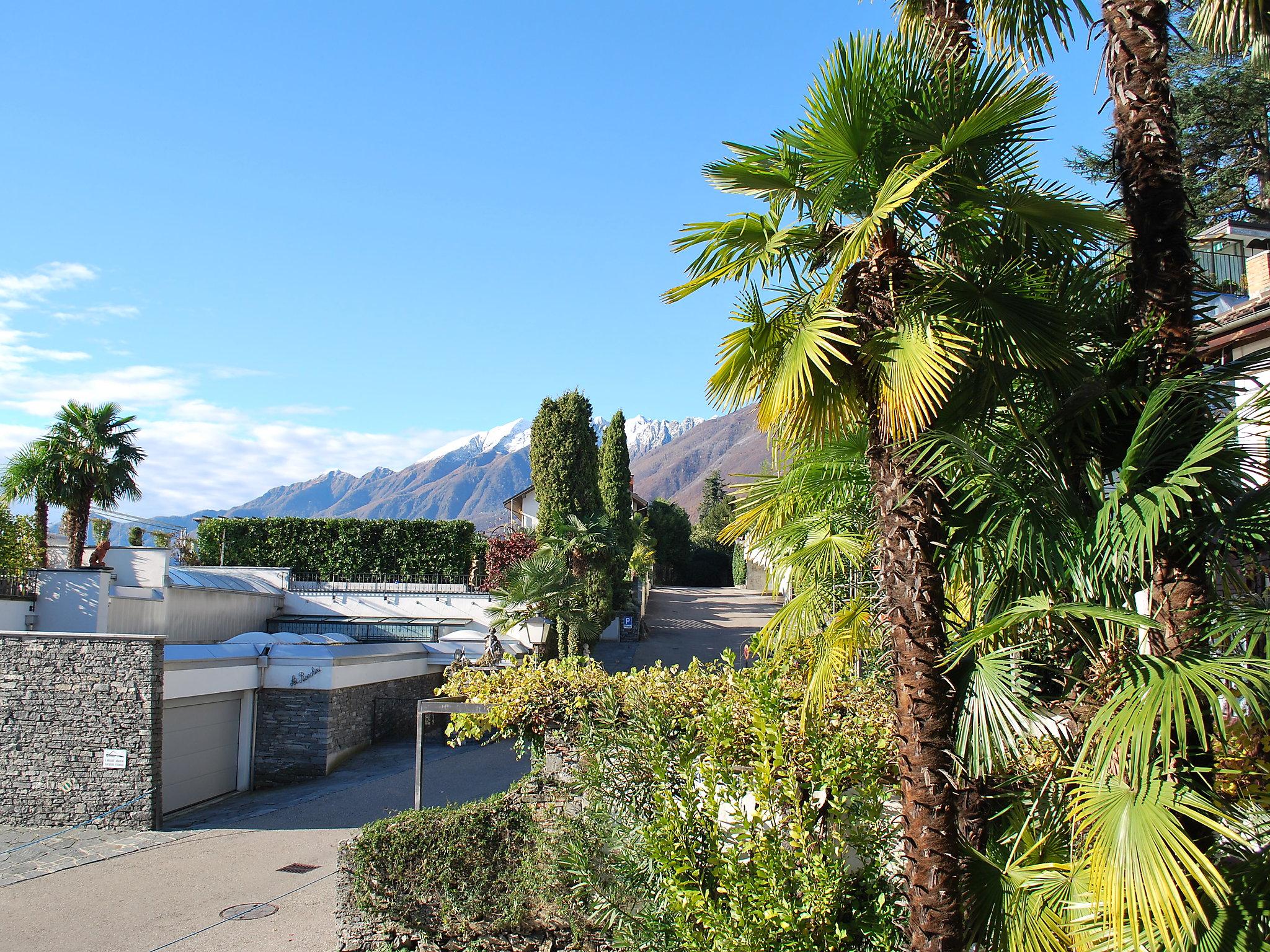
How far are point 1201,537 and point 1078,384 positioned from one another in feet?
3.31

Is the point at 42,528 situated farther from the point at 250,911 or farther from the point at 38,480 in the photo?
the point at 250,911

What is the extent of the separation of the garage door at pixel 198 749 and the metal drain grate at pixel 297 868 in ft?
13.6

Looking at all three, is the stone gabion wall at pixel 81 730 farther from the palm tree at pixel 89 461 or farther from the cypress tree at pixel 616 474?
the cypress tree at pixel 616 474

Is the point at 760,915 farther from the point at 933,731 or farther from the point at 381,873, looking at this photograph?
the point at 381,873

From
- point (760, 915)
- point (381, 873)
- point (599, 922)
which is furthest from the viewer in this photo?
point (381, 873)

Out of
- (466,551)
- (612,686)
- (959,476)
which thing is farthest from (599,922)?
(466,551)

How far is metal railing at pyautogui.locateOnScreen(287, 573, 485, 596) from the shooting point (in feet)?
78.7

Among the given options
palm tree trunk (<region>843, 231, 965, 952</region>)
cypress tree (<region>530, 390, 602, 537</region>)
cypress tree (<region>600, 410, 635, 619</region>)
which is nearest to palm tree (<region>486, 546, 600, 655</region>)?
cypress tree (<region>530, 390, 602, 537</region>)

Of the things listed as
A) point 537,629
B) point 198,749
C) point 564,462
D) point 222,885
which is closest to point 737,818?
point 222,885

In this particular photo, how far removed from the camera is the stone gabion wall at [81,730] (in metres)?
12.9

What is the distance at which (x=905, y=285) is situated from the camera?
465 cm

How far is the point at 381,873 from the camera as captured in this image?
7551 mm

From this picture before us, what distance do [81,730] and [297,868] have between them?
494cm

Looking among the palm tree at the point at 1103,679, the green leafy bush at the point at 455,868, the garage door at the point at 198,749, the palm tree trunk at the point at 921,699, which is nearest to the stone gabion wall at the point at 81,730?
the garage door at the point at 198,749
